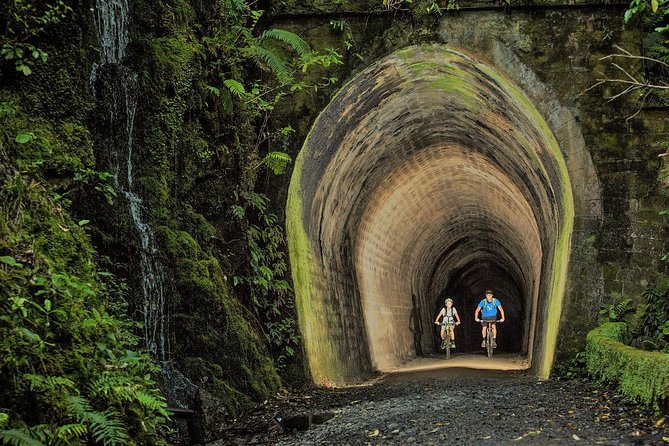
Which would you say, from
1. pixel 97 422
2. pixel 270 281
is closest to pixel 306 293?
pixel 270 281

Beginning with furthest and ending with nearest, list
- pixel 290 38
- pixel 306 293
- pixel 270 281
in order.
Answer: pixel 306 293
pixel 270 281
pixel 290 38

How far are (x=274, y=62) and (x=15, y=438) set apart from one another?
7305mm

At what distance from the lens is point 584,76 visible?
10750 mm

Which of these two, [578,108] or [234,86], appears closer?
[234,86]

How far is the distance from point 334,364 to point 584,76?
6.05 m

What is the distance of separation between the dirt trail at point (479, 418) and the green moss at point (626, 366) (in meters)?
0.17

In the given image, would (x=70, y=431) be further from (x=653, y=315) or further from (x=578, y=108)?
(x=578, y=108)

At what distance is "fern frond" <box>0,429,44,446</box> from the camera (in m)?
4.19

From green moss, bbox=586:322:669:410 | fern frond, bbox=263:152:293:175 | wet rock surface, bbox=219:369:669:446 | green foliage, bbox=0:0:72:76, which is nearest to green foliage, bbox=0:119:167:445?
green foliage, bbox=0:0:72:76

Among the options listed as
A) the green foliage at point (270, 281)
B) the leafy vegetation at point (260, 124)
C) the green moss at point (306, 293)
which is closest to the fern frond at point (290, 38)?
the leafy vegetation at point (260, 124)

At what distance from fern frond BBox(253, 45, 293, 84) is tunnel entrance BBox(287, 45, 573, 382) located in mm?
820

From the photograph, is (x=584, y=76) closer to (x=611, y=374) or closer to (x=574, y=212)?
(x=574, y=212)

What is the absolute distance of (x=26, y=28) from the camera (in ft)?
24.8

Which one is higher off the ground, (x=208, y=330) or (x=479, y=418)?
(x=208, y=330)
